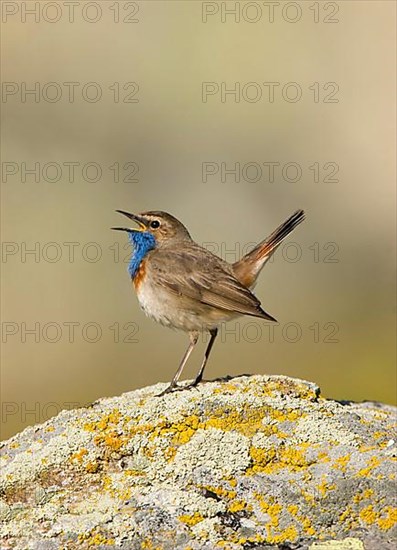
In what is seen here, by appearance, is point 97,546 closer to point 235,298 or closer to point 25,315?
point 235,298

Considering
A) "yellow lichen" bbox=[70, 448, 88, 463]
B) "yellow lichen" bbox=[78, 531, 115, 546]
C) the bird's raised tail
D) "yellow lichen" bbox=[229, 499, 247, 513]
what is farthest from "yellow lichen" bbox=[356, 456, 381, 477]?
the bird's raised tail

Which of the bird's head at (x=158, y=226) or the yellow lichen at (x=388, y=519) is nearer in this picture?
the yellow lichen at (x=388, y=519)

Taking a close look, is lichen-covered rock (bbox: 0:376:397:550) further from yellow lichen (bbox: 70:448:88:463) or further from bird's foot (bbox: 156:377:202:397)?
bird's foot (bbox: 156:377:202:397)

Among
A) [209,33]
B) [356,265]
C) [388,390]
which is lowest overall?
[388,390]

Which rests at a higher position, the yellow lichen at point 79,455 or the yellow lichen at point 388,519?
the yellow lichen at point 79,455

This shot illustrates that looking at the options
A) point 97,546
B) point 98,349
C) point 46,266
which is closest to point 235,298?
point 97,546

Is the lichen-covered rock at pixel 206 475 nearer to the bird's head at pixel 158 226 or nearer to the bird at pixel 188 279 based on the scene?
the bird at pixel 188 279

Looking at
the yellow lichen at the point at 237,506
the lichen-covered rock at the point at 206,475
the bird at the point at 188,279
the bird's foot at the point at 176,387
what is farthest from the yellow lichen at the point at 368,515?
the bird at the point at 188,279
